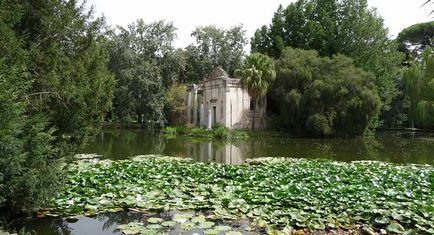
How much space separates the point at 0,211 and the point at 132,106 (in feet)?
106

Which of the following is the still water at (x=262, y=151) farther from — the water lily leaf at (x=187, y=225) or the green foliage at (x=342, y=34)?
the green foliage at (x=342, y=34)

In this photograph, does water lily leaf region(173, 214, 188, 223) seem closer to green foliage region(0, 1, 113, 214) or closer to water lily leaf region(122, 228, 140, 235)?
water lily leaf region(122, 228, 140, 235)

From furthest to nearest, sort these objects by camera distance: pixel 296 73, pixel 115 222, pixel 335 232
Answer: pixel 296 73 → pixel 115 222 → pixel 335 232

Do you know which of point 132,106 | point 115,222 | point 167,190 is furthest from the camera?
point 132,106

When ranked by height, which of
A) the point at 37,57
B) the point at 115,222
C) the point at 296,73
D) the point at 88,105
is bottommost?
the point at 115,222

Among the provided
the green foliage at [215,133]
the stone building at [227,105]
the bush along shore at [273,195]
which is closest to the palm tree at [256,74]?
the stone building at [227,105]

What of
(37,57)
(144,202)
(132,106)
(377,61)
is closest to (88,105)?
(37,57)

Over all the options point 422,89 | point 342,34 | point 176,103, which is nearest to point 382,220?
point 342,34

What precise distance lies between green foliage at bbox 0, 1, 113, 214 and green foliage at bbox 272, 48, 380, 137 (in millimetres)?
24470

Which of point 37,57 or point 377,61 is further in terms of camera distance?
point 377,61

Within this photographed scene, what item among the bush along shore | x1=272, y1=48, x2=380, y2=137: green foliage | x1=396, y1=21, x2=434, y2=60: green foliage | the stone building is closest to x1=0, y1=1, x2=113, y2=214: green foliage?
the bush along shore

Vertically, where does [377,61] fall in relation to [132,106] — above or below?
above

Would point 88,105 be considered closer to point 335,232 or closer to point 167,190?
point 167,190

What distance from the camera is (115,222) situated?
6906 millimetres
